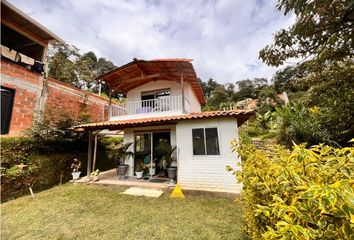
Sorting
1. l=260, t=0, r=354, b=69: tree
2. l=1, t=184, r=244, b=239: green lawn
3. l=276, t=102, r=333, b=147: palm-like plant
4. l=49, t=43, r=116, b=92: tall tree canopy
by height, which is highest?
l=49, t=43, r=116, b=92: tall tree canopy

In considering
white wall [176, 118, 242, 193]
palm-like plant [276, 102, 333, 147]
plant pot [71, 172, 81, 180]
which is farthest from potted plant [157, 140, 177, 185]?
palm-like plant [276, 102, 333, 147]

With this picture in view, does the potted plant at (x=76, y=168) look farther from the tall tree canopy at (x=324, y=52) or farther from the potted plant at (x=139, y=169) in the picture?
the tall tree canopy at (x=324, y=52)

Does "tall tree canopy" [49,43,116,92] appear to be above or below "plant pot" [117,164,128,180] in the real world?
above

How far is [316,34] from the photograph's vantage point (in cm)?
606

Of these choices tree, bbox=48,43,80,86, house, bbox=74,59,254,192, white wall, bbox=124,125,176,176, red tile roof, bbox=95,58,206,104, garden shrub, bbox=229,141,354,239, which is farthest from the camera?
tree, bbox=48,43,80,86

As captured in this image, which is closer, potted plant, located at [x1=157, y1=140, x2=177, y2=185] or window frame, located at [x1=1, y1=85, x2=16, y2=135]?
window frame, located at [x1=1, y1=85, x2=16, y2=135]

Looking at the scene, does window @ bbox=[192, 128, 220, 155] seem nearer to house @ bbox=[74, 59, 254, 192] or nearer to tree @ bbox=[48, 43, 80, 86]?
house @ bbox=[74, 59, 254, 192]

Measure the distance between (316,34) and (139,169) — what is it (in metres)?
9.91

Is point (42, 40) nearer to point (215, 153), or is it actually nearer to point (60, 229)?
point (60, 229)

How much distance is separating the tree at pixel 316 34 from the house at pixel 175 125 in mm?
2744

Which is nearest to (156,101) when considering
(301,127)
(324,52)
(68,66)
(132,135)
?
(132,135)

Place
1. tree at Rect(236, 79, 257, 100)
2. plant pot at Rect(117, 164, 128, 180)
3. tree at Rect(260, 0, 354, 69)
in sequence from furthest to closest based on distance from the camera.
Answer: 1. tree at Rect(236, 79, 257, 100)
2. plant pot at Rect(117, 164, 128, 180)
3. tree at Rect(260, 0, 354, 69)

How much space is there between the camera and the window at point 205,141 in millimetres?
7664

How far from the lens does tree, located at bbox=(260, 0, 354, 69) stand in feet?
15.5
